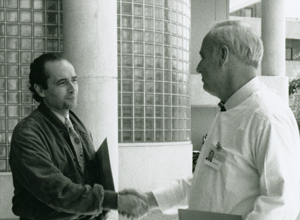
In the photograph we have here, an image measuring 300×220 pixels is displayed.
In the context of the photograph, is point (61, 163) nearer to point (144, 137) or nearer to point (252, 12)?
point (144, 137)

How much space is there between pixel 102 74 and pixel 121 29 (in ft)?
7.04

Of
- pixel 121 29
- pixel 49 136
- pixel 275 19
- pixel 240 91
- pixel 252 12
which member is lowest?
pixel 49 136

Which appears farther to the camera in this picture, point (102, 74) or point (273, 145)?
point (102, 74)

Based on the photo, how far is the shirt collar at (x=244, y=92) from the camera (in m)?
2.44

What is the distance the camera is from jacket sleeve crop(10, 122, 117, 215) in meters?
2.82

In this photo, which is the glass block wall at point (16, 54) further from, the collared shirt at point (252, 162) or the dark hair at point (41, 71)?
the collared shirt at point (252, 162)

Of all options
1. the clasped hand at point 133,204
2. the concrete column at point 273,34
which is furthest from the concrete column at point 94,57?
the concrete column at point 273,34

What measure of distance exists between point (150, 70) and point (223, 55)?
7030 mm

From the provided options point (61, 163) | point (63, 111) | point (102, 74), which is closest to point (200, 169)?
point (61, 163)

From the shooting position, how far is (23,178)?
2.88 meters

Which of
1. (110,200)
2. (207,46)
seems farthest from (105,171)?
(207,46)

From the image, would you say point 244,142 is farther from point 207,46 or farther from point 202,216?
point 207,46

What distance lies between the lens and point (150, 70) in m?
9.48

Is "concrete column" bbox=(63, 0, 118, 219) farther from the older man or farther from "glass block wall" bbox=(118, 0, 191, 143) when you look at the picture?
the older man
